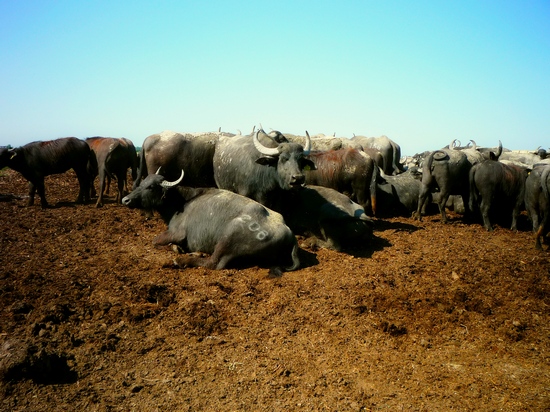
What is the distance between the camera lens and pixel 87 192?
1218 cm

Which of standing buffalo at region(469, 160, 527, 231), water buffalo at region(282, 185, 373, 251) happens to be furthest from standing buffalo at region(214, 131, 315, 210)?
standing buffalo at region(469, 160, 527, 231)

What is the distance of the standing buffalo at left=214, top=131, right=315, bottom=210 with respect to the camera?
796 centimetres

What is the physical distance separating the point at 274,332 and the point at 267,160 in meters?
4.10

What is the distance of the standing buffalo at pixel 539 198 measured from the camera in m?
7.99

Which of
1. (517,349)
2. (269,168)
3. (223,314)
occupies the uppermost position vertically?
(269,168)

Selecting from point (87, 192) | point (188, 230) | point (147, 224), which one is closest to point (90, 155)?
point (87, 192)

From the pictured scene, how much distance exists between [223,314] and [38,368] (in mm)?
2017

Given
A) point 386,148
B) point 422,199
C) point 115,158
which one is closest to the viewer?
point 422,199

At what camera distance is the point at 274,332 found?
15.6ft

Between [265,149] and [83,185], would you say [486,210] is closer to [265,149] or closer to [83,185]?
[265,149]

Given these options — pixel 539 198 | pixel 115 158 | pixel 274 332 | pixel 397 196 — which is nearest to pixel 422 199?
pixel 397 196

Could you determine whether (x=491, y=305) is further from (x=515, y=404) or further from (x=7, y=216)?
(x=7, y=216)

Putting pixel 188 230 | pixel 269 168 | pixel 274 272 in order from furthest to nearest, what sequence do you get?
pixel 269 168 < pixel 188 230 < pixel 274 272

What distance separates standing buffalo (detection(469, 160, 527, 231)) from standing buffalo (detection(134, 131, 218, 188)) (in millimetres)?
6580
